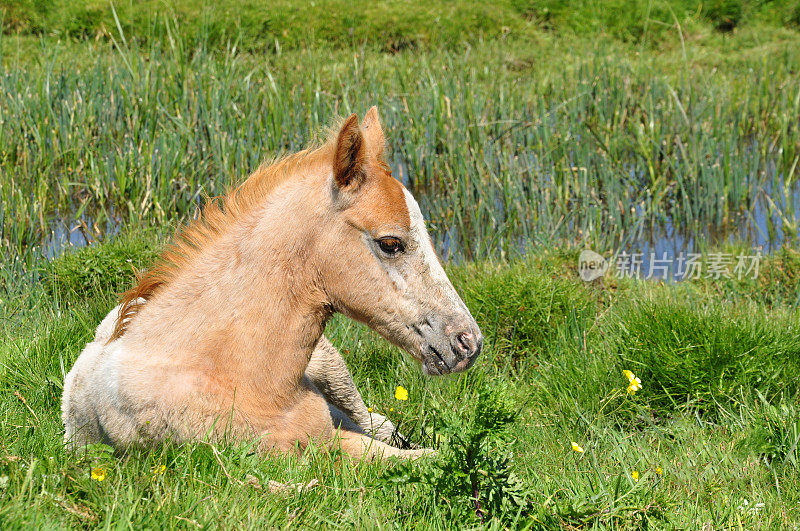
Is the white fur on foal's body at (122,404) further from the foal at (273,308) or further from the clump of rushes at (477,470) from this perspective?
the clump of rushes at (477,470)

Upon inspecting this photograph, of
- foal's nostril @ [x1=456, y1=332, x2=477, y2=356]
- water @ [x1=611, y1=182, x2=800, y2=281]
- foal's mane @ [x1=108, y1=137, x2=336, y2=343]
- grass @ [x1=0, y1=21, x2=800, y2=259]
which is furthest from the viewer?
water @ [x1=611, y1=182, x2=800, y2=281]

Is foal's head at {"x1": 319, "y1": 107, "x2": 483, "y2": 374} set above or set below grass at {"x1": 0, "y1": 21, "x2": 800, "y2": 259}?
above

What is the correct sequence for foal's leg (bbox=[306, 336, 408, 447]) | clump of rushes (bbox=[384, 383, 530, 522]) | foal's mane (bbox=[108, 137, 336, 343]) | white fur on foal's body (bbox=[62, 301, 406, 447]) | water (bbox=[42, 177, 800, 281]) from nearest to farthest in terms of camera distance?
1. clump of rushes (bbox=[384, 383, 530, 522])
2. white fur on foal's body (bbox=[62, 301, 406, 447])
3. foal's mane (bbox=[108, 137, 336, 343])
4. foal's leg (bbox=[306, 336, 408, 447])
5. water (bbox=[42, 177, 800, 281])

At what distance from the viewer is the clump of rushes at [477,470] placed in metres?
2.66

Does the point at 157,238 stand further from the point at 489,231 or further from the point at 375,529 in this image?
the point at 375,529

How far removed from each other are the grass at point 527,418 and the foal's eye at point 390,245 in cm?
68

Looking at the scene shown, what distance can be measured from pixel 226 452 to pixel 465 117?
5.84 m

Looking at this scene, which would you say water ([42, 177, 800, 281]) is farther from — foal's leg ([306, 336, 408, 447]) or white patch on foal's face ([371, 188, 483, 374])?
white patch on foal's face ([371, 188, 483, 374])

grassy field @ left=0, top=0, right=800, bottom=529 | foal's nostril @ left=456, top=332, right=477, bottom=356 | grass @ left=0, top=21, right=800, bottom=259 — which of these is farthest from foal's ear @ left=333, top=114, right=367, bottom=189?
grass @ left=0, top=21, right=800, bottom=259

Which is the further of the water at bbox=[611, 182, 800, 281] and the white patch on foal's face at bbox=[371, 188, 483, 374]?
the water at bbox=[611, 182, 800, 281]

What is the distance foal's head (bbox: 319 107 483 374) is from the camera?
3.15 metres

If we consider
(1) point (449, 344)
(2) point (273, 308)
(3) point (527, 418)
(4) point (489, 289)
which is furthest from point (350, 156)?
(4) point (489, 289)

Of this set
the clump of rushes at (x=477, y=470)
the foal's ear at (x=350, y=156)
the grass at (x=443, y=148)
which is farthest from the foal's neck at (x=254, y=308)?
the grass at (x=443, y=148)

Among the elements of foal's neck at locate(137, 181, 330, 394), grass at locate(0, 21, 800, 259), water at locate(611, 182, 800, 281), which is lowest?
water at locate(611, 182, 800, 281)
